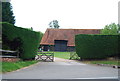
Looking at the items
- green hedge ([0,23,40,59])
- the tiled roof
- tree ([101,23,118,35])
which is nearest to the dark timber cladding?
the tiled roof

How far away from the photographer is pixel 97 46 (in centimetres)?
2725

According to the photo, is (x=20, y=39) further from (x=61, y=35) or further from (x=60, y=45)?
(x=61, y=35)

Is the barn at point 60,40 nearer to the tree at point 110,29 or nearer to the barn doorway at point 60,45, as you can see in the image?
the barn doorway at point 60,45

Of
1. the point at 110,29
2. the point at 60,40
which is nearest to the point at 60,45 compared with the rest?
the point at 60,40

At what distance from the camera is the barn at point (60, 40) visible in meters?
65.1

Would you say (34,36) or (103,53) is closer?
(34,36)

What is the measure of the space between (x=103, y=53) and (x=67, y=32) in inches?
1701

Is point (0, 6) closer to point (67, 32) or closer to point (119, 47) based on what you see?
point (67, 32)

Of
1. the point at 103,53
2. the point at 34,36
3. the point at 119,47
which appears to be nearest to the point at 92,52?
the point at 103,53

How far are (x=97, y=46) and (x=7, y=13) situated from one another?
1478 inches

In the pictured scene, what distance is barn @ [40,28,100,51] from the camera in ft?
213

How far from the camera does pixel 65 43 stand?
66000 millimetres

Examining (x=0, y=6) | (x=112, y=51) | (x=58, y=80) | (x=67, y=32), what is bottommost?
(x=58, y=80)

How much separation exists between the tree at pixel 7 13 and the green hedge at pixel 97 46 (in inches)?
1363
